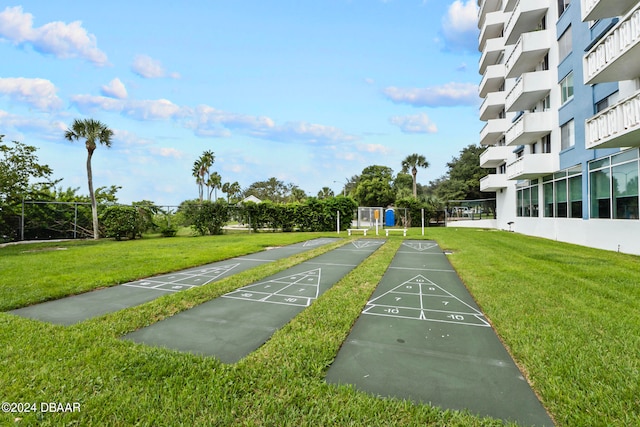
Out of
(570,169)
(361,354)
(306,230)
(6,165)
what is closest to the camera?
(361,354)

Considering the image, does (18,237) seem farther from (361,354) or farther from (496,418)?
(496,418)

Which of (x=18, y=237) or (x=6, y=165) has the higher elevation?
(x=6, y=165)

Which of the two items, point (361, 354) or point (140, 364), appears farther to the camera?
point (361, 354)

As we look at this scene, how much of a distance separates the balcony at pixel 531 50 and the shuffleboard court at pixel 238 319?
1802cm

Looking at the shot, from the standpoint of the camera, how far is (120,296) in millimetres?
5637

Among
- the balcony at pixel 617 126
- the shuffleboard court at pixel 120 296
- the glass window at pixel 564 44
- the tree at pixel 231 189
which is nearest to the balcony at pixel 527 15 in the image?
the glass window at pixel 564 44

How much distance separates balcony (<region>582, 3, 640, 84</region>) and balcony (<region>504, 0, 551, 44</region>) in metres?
9.57

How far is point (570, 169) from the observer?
13688mm

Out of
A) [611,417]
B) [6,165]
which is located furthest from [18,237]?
[611,417]

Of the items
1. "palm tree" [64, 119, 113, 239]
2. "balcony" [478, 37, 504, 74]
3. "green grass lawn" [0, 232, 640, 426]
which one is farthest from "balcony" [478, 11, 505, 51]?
"palm tree" [64, 119, 113, 239]

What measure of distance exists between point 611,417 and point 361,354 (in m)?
2.06

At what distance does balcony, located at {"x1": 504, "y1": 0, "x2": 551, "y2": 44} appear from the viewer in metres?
16.3

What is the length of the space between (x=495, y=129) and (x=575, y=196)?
45.0 feet

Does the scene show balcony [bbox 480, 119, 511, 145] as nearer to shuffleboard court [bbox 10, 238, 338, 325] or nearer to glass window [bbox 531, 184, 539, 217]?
glass window [bbox 531, 184, 539, 217]
